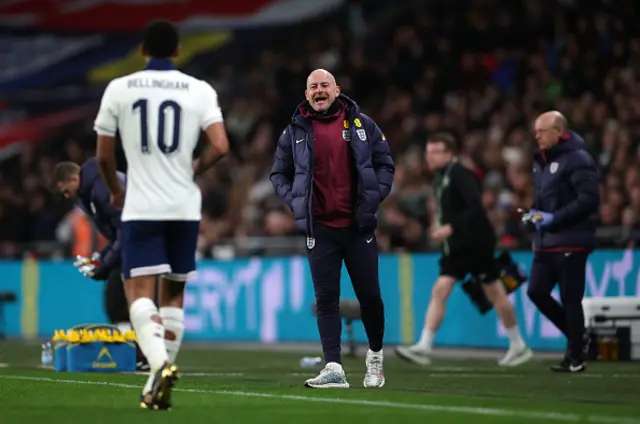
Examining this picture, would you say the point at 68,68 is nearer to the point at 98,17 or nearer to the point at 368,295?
the point at 98,17

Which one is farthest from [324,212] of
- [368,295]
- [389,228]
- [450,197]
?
[389,228]

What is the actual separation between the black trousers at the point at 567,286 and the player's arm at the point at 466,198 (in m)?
1.02

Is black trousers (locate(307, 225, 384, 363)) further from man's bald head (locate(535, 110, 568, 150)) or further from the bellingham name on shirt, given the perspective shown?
man's bald head (locate(535, 110, 568, 150))

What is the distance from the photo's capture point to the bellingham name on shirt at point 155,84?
9320 mm

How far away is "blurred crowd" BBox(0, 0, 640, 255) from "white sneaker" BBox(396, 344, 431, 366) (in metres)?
3.11

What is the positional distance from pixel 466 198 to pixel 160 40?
6.20 m

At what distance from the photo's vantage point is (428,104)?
83.9 ft

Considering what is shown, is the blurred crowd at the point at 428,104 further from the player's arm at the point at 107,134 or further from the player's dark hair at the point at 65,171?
the player's arm at the point at 107,134

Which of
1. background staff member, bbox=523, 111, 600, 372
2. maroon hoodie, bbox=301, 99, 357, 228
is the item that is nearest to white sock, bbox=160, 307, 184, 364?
maroon hoodie, bbox=301, 99, 357, 228

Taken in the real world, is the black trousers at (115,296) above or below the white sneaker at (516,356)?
above

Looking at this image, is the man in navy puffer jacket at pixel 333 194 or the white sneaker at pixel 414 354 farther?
the white sneaker at pixel 414 354

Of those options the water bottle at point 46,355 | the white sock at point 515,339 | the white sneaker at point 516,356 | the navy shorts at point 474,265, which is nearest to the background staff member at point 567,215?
the white sneaker at point 516,356

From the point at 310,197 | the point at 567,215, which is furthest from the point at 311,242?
the point at 567,215

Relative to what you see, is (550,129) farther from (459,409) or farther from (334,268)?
(459,409)
